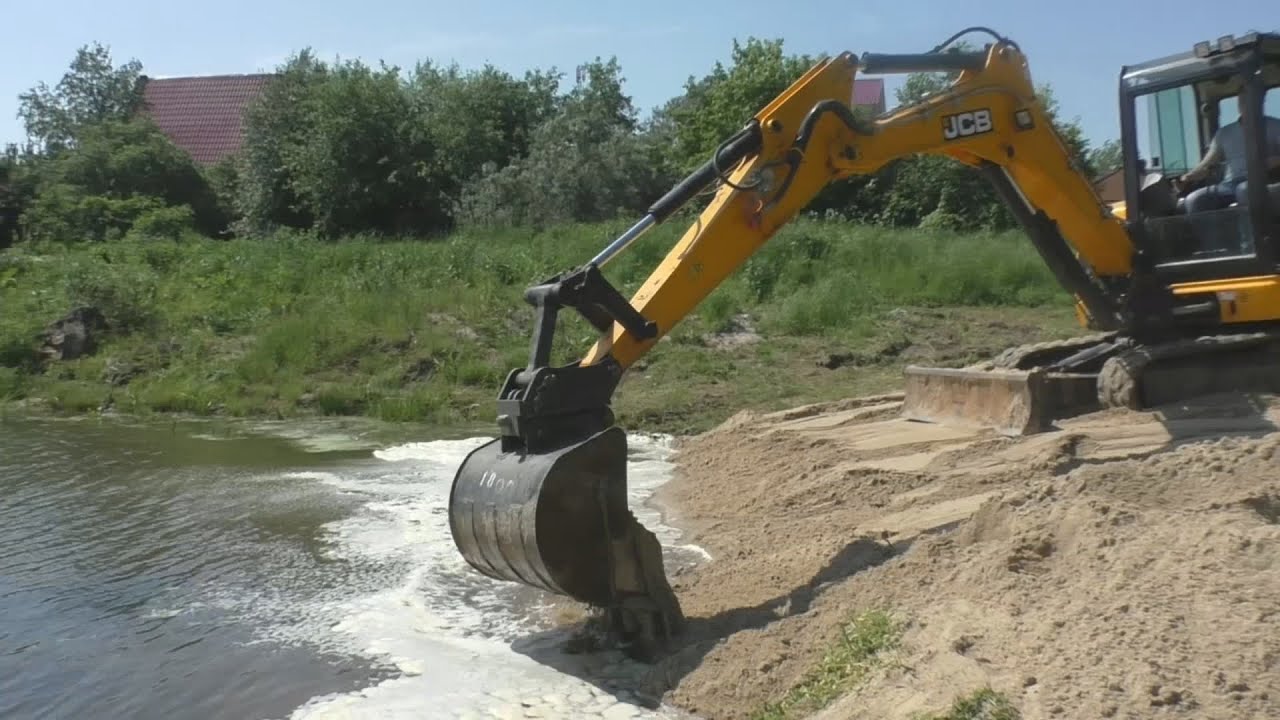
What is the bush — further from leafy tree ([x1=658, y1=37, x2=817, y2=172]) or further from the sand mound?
the sand mound

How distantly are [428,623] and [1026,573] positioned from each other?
302 centimetres

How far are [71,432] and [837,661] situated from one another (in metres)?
11.9

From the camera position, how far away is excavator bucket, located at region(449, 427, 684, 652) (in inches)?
211

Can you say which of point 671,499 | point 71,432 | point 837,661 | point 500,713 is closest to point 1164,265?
point 671,499

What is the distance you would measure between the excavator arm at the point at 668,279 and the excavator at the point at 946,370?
0.01 meters

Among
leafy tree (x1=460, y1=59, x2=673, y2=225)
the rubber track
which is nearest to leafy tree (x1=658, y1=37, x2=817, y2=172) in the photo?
leafy tree (x1=460, y1=59, x2=673, y2=225)

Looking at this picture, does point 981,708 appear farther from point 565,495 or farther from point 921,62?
point 921,62

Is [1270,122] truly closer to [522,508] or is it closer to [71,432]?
[522,508]

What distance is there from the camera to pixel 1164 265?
8672 mm

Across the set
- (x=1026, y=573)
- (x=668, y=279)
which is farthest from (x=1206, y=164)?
(x=1026, y=573)

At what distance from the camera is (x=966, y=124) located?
785 cm

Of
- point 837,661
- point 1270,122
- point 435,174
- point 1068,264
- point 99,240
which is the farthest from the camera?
point 435,174

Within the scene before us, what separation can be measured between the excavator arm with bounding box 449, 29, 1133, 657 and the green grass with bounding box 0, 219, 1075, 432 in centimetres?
503

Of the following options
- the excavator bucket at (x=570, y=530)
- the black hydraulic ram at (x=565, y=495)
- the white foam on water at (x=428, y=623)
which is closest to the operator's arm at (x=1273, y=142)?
the white foam on water at (x=428, y=623)
